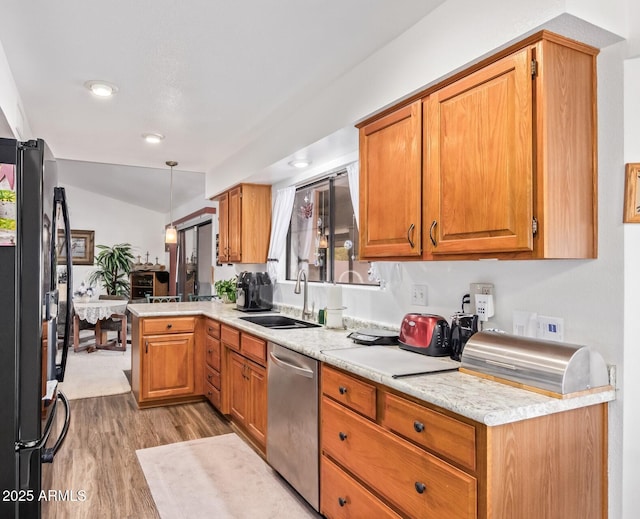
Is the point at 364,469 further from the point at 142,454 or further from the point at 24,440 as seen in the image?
the point at 142,454

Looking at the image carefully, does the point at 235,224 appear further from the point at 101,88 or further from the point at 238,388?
the point at 101,88

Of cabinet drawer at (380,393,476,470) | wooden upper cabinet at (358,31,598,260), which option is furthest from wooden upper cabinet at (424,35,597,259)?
cabinet drawer at (380,393,476,470)

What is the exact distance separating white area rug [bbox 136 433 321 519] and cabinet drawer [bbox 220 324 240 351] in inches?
27.2

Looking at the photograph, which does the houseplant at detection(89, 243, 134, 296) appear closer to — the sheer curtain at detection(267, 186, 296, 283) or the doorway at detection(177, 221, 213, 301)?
the doorway at detection(177, 221, 213, 301)

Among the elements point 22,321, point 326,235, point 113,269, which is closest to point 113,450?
point 22,321

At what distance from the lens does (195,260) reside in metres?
8.51

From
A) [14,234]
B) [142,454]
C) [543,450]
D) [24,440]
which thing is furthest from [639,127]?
[142,454]

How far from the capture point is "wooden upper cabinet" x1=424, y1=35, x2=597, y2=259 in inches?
63.6

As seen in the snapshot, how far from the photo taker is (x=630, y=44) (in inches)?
64.3

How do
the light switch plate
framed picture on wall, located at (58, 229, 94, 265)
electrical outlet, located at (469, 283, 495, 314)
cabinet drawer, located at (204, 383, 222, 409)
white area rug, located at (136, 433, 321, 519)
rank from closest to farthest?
the light switch plate < electrical outlet, located at (469, 283, 495, 314) < white area rug, located at (136, 433, 321, 519) < cabinet drawer, located at (204, 383, 222, 409) < framed picture on wall, located at (58, 229, 94, 265)

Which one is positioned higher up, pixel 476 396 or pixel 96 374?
pixel 476 396

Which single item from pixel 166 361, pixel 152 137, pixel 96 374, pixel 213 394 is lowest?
pixel 96 374

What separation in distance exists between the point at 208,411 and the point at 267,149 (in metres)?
2.31

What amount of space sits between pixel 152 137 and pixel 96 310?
357 cm
